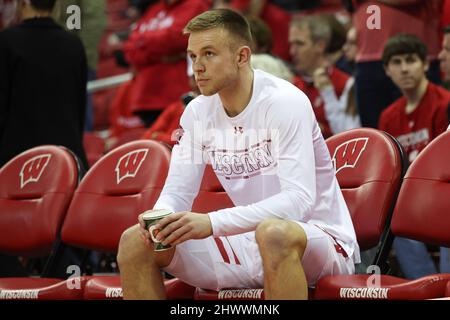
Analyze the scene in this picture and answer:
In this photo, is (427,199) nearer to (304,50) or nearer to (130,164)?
(130,164)

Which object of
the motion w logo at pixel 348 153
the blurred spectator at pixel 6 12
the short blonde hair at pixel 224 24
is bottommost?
the motion w logo at pixel 348 153

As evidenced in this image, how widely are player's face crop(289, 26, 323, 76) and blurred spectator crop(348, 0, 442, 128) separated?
41.9 inches

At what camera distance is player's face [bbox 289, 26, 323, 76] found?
653 centimetres

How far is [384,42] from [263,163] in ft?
6.86

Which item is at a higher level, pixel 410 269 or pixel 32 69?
pixel 32 69

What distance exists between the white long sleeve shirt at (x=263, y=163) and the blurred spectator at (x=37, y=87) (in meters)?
1.51

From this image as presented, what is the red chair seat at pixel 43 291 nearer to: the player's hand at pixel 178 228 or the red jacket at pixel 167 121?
the player's hand at pixel 178 228

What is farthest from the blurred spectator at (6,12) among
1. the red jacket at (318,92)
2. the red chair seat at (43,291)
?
the red chair seat at (43,291)

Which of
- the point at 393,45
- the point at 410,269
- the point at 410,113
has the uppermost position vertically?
the point at 393,45

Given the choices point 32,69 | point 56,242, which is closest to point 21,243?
point 56,242

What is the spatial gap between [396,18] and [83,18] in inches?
91.9

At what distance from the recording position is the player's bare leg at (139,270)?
345cm

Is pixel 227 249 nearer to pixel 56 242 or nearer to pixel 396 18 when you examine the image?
pixel 56 242

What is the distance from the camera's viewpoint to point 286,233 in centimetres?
322
